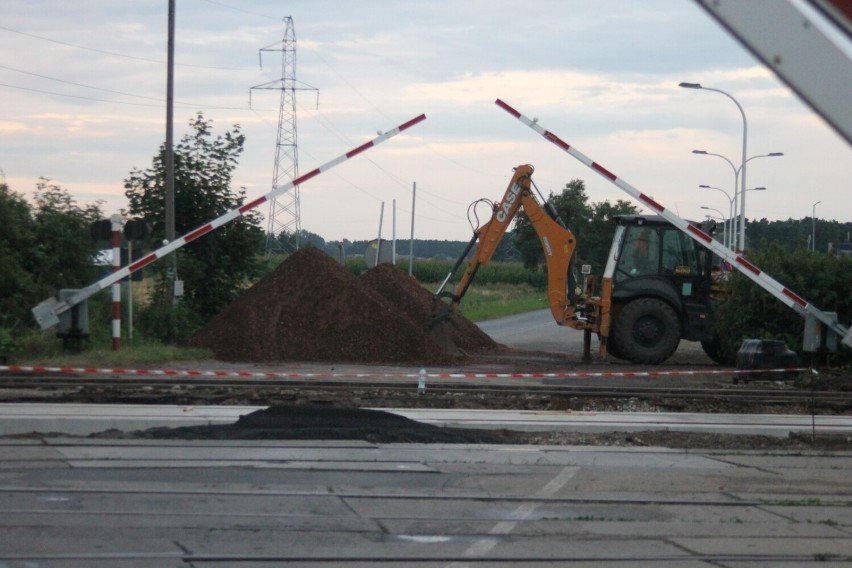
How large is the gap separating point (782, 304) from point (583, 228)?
50.3 m

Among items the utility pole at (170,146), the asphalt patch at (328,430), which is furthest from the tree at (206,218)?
the asphalt patch at (328,430)

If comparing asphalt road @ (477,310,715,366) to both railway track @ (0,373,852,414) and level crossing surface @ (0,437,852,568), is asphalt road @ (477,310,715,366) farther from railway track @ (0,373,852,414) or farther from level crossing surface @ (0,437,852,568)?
level crossing surface @ (0,437,852,568)

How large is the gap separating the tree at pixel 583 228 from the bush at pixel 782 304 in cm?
3232

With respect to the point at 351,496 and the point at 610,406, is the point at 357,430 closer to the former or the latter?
the point at 351,496

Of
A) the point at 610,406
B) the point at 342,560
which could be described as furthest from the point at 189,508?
the point at 610,406

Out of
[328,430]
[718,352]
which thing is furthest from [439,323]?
[328,430]

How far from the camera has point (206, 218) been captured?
26578 millimetres

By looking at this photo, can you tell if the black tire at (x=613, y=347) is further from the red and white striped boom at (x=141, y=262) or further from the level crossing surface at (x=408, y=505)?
the level crossing surface at (x=408, y=505)

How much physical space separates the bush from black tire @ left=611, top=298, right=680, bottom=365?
3.68ft

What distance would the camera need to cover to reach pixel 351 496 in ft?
25.5

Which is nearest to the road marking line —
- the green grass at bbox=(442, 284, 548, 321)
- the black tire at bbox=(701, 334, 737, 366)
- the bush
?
the bush

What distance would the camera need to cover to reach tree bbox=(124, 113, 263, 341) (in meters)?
26.1

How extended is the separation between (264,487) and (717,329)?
16.1 m

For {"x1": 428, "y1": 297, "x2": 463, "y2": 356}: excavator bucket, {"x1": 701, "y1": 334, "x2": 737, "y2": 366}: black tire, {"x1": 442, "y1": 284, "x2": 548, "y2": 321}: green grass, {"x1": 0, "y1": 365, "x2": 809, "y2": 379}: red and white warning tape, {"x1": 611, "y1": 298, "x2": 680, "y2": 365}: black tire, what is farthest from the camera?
{"x1": 442, "y1": 284, "x2": 548, "y2": 321}: green grass
